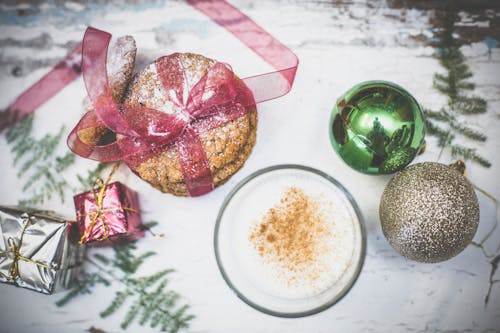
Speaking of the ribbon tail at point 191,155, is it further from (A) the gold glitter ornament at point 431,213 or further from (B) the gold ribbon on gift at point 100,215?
(A) the gold glitter ornament at point 431,213

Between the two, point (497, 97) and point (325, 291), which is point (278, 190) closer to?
point (325, 291)

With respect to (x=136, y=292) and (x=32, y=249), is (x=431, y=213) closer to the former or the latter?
(x=136, y=292)

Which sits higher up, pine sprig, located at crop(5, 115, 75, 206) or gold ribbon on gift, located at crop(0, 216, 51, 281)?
pine sprig, located at crop(5, 115, 75, 206)

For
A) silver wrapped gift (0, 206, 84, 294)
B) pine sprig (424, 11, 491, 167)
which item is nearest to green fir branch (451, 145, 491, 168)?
pine sprig (424, 11, 491, 167)

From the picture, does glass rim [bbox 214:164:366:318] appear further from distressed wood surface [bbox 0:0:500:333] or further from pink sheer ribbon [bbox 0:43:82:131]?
pink sheer ribbon [bbox 0:43:82:131]

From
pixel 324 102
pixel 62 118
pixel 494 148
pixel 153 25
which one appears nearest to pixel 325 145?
pixel 324 102

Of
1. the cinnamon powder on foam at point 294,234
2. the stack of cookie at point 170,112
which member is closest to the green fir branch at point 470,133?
the cinnamon powder on foam at point 294,234
